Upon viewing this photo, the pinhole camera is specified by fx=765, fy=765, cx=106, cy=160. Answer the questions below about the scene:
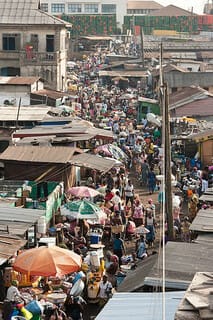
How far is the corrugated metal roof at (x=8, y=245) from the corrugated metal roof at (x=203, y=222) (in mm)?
3140

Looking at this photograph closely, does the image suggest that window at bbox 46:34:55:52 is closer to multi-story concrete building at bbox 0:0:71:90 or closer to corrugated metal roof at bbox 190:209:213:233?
multi-story concrete building at bbox 0:0:71:90

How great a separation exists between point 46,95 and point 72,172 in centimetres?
1356

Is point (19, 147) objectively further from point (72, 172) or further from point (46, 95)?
point (46, 95)

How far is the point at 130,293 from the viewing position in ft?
35.6

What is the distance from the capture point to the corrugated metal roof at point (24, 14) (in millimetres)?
46406

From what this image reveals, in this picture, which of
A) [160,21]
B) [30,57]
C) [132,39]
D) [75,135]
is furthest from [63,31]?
[160,21]

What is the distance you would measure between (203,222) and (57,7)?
321 ft

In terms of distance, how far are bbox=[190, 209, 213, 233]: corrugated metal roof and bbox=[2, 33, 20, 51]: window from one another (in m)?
33.2

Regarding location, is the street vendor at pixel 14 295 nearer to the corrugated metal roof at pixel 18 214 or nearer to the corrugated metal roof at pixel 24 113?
the corrugated metal roof at pixel 18 214

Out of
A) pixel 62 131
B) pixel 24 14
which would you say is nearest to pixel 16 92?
pixel 62 131

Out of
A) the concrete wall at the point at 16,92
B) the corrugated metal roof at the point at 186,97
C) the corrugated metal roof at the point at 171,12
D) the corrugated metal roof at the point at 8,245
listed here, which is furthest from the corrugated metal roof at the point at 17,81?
the corrugated metal roof at the point at 171,12

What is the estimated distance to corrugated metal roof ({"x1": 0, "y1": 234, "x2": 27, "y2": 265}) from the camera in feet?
40.7

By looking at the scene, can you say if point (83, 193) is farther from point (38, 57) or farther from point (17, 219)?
point (38, 57)

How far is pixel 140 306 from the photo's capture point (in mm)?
9938
